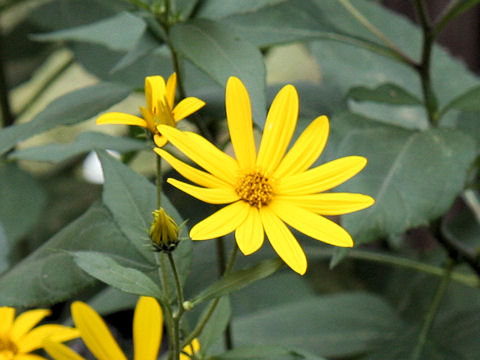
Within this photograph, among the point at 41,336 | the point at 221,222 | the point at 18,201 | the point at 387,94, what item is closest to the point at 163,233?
the point at 221,222

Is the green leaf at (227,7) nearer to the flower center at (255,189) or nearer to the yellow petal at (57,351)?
the flower center at (255,189)

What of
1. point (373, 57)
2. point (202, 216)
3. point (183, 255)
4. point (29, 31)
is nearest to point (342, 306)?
point (202, 216)

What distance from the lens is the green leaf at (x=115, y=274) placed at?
38cm

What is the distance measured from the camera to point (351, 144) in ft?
1.87

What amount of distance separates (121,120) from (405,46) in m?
0.52

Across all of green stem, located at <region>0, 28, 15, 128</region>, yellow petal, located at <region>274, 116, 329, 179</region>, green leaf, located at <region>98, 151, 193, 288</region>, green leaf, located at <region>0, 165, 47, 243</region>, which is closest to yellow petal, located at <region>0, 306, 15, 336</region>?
green leaf, located at <region>98, 151, 193, 288</region>

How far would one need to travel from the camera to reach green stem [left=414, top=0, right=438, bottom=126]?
23.4 inches

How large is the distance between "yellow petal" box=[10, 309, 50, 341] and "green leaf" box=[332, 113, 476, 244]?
219 millimetres

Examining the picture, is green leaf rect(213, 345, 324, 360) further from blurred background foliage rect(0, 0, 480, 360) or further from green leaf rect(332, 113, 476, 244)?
green leaf rect(332, 113, 476, 244)

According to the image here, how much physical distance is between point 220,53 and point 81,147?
13cm

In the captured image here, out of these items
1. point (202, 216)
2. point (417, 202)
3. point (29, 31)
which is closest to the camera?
point (417, 202)

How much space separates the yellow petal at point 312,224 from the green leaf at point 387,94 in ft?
0.72

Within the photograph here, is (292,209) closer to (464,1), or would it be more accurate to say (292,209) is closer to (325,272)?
(464,1)

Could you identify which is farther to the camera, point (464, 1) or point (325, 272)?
point (325, 272)
